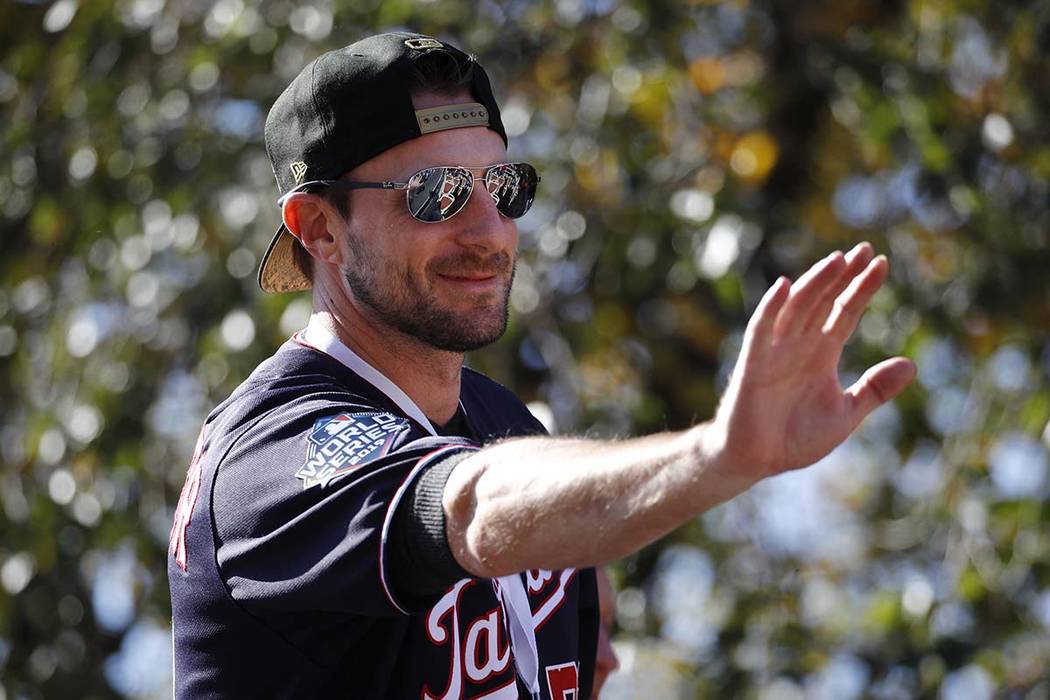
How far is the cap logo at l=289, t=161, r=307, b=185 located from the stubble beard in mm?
148

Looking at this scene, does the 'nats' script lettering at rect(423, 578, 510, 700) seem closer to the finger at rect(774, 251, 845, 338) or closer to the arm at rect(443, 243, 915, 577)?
the arm at rect(443, 243, 915, 577)

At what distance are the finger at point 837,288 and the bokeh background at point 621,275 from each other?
8.66ft

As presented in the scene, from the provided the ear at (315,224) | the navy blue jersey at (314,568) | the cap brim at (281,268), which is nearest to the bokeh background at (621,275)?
the cap brim at (281,268)

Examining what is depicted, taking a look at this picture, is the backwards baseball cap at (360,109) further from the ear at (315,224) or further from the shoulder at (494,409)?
the shoulder at (494,409)

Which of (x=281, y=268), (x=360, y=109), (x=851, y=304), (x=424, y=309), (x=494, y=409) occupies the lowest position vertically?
(x=494, y=409)

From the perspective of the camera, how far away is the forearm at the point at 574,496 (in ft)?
5.07

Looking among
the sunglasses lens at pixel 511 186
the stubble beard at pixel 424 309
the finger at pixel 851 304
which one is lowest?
the stubble beard at pixel 424 309

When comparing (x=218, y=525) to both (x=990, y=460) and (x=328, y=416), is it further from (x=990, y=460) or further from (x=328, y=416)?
(x=990, y=460)

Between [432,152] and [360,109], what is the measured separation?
0.11m

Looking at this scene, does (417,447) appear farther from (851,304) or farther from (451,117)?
(451,117)

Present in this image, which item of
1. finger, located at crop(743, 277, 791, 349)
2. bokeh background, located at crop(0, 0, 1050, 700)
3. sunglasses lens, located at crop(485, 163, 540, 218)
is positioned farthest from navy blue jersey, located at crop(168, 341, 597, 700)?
bokeh background, located at crop(0, 0, 1050, 700)

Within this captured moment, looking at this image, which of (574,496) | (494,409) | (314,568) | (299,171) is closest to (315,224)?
(299,171)

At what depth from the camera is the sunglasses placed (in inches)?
88.4

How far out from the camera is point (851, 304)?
1546 mm
